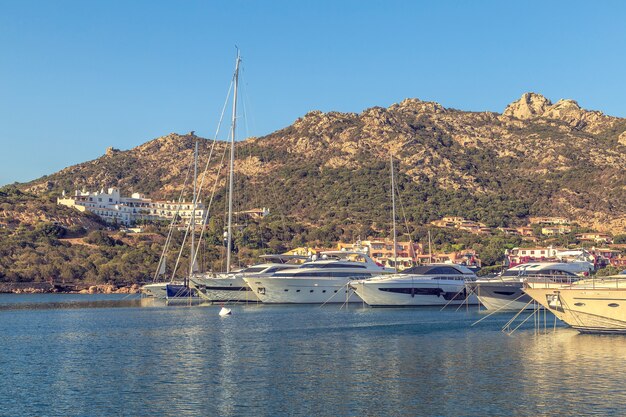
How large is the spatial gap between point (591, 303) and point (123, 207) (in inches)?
5256

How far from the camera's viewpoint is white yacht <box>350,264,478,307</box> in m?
61.4

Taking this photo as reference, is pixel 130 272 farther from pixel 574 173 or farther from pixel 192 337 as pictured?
pixel 574 173

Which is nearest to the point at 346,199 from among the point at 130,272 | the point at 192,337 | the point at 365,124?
the point at 365,124

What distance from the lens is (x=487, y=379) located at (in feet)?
92.2

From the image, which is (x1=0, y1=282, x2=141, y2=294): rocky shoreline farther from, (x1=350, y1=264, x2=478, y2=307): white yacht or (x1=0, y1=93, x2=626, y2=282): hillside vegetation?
(x1=350, y1=264, x2=478, y2=307): white yacht

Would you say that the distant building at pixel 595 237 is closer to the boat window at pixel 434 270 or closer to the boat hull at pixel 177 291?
the boat window at pixel 434 270

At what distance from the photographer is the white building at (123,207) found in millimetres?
152225

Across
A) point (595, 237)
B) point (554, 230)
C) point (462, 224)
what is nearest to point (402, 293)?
point (595, 237)

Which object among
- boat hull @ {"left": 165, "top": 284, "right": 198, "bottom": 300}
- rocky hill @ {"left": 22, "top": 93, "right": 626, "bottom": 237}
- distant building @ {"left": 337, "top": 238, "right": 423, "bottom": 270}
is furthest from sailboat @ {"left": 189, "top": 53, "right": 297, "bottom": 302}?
rocky hill @ {"left": 22, "top": 93, "right": 626, "bottom": 237}

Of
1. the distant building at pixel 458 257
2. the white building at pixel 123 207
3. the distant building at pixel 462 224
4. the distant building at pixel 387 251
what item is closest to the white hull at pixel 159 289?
the distant building at pixel 387 251

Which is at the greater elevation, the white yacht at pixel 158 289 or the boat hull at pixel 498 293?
the white yacht at pixel 158 289

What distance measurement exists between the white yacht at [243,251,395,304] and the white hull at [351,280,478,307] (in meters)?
3.97

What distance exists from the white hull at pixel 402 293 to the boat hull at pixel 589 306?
768 inches

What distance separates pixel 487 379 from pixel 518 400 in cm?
360
